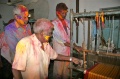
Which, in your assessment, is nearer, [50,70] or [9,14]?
[50,70]

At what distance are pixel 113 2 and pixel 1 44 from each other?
302cm

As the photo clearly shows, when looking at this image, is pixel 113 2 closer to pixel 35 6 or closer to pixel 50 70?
pixel 50 70

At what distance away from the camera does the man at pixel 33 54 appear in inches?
73.0

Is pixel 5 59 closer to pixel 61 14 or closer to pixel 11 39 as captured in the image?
pixel 11 39

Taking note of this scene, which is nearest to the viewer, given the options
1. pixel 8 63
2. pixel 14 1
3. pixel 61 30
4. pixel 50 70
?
pixel 61 30

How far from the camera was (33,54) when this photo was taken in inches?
77.5

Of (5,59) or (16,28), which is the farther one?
(5,59)

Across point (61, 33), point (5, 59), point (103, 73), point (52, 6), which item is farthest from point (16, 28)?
point (52, 6)

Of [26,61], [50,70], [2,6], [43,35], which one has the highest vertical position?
[2,6]

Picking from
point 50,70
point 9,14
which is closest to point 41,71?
point 50,70

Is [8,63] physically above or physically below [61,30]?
below

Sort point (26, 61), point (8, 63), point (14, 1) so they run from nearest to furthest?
point (26, 61) → point (8, 63) → point (14, 1)

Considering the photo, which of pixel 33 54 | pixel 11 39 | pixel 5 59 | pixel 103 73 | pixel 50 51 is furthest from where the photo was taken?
pixel 5 59

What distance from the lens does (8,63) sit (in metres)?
3.83
